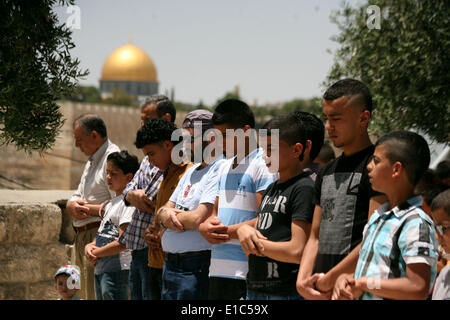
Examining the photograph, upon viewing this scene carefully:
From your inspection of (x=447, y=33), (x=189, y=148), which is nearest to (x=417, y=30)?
(x=447, y=33)

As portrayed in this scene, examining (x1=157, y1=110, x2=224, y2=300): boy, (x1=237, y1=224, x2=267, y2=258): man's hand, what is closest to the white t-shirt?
(x1=157, y1=110, x2=224, y2=300): boy

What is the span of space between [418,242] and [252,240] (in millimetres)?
1130

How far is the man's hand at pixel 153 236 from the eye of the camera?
16.5ft

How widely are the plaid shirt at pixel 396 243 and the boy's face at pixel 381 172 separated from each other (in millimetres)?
127

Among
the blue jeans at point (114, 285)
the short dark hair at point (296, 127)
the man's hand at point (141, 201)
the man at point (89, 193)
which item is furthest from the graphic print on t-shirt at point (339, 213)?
the man at point (89, 193)

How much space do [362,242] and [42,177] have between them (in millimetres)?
20198

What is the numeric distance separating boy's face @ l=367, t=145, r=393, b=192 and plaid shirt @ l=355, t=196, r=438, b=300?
0.42 feet

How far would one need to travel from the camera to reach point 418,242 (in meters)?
2.88

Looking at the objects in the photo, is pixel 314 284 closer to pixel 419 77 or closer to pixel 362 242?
pixel 362 242

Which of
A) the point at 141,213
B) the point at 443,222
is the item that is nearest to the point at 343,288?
the point at 443,222

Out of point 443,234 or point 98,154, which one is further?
point 98,154

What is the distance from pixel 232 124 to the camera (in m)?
4.56

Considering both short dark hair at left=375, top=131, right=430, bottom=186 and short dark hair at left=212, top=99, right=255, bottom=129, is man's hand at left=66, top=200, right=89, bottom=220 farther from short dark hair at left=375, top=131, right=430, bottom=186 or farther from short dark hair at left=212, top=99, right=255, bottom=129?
short dark hair at left=375, top=131, right=430, bottom=186

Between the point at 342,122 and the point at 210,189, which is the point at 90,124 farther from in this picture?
the point at 342,122
